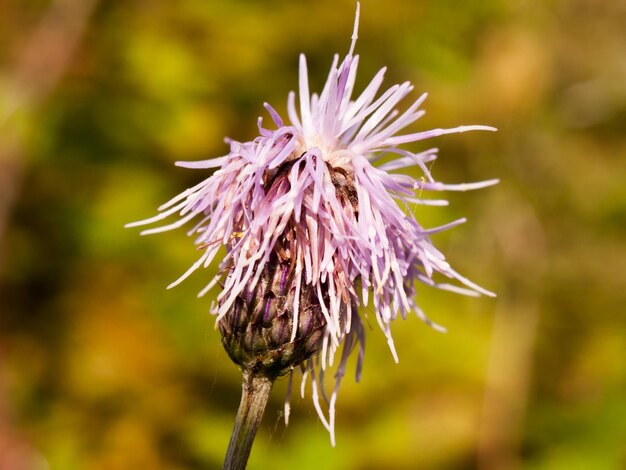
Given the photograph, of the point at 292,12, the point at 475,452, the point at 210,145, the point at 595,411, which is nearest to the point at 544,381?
the point at 595,411

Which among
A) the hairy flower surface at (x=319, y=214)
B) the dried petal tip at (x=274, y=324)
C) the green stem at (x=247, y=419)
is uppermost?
the hairy flower surface at (x=319, y=214)

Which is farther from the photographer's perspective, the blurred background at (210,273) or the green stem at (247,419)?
the blurred background at (210,273)

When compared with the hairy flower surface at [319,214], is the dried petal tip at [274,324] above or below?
below

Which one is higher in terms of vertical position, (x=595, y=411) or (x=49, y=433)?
(x=595, y=411)

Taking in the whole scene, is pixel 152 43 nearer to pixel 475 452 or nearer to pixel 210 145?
pixel 210 145

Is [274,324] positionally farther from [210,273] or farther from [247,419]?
[210,273]

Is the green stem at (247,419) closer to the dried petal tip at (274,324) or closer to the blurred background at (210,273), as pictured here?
the dried petal tip at (274,324)

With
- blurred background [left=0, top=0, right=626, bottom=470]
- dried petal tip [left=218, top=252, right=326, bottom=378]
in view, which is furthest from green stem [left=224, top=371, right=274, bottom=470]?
blurred background [left=0, top=0, right=626, bottom=470]

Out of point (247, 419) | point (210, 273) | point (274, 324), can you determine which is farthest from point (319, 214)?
point (210, 273)

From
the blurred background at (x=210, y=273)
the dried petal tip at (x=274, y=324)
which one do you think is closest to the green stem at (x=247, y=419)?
the dried petal tip at (x=274, y=324)
